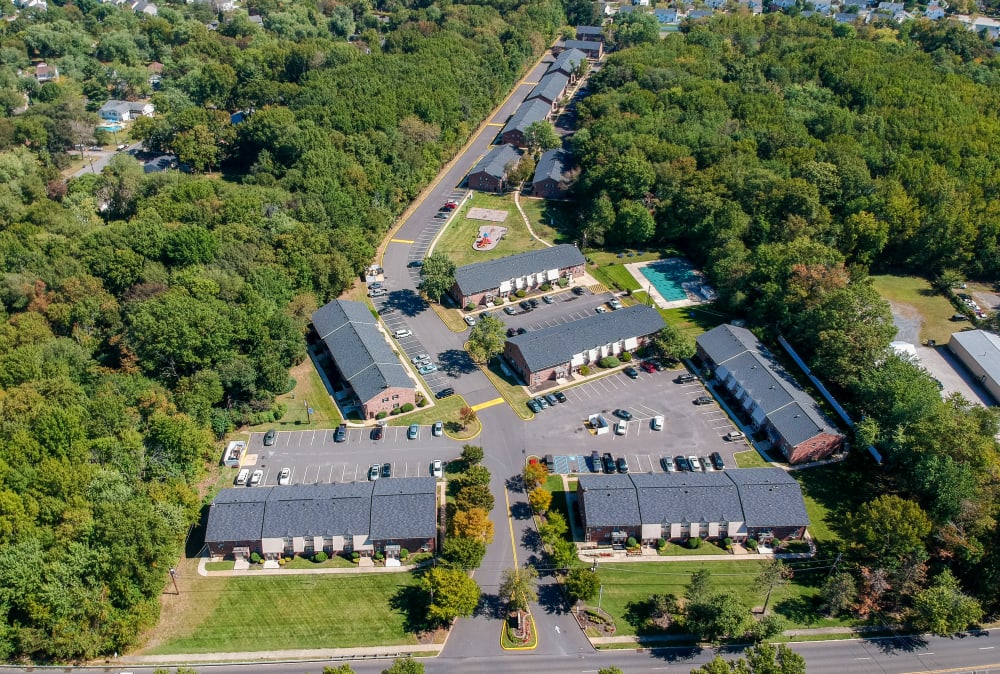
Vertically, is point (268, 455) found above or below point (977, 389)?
below

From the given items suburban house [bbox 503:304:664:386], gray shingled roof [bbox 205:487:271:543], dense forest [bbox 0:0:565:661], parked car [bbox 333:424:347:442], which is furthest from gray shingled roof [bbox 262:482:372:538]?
suburban house [bbox 503:304:664:386]

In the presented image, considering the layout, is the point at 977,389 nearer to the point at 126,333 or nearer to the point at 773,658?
the point at 773,658

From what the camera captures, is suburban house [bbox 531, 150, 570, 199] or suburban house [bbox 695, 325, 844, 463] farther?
suburban house [bbox 531, 150, 570, 199]

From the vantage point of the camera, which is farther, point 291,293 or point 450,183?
point 450,183

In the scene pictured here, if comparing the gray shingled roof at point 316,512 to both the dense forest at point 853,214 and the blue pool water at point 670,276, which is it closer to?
the dense forest at point 853,214

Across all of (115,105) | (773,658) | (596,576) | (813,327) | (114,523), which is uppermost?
(813,327)

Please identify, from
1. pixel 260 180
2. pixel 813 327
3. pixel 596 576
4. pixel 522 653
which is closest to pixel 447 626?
pixel 522 653

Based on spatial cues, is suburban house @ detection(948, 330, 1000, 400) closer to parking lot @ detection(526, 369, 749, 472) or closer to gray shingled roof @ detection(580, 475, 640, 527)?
parking lot @ detection(526, 369, 749, 472)
